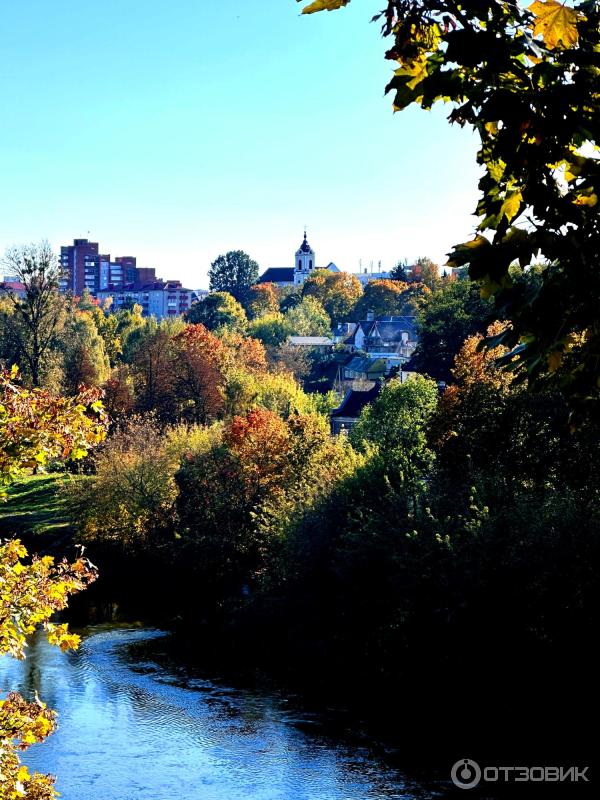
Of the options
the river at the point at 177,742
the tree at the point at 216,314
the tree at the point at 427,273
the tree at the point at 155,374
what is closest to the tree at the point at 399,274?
the tree at the point at 427,273

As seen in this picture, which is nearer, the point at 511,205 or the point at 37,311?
the point at 511,205

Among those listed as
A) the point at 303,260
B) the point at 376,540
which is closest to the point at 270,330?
the point at 303,260

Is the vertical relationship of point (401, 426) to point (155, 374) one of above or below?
below

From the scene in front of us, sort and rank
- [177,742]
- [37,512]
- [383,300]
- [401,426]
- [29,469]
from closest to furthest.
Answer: [29,469] → [177,742] → [401,426] → [37,512] → [383,300]

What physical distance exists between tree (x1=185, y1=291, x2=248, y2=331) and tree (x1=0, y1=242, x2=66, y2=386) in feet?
124

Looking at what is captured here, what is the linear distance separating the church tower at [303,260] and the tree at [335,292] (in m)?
38.7

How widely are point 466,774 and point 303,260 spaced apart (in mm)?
168769

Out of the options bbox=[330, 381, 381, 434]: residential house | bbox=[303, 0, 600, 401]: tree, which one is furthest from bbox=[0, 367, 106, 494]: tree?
bbox=[330, 381, 381, 434]: residential house

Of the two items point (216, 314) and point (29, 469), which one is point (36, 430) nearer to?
point (29, 469)

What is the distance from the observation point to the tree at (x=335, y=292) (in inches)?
5551

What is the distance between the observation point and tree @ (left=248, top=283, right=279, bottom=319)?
5871 inches

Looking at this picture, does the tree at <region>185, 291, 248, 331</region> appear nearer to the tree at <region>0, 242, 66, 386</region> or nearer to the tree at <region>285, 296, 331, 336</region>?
the tree at <region>285, 296, 331, 336</region>

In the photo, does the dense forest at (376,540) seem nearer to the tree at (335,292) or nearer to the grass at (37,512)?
the grass at (37,512)

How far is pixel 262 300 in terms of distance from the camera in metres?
158
